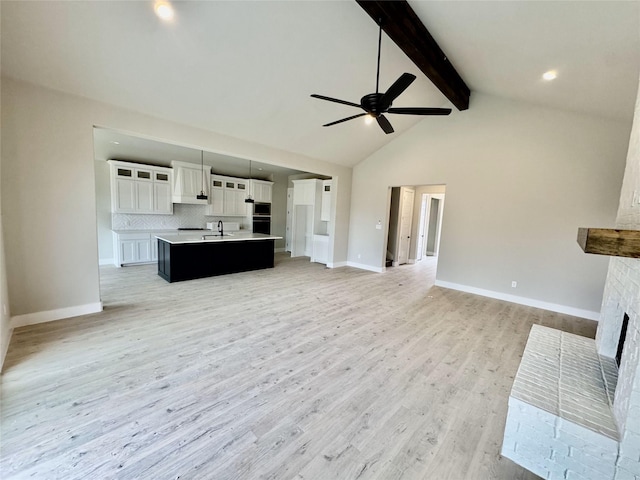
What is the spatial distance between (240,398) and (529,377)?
2.21 m

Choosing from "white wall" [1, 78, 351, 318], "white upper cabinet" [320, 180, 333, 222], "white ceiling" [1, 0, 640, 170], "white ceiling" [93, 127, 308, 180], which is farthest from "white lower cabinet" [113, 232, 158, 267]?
"white upper cabinet" [320, 180, 333, 222]

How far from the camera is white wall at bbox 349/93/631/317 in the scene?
412 centimetres

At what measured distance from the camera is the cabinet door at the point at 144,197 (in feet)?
21.9

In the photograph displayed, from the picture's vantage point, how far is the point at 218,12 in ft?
8.63

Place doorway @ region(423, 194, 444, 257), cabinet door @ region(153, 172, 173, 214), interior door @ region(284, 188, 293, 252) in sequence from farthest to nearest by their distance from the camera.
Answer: doorway @ region(423, 194, 444, 257) < interior door @ region(284, 188, 293, 252) < cabinet door @ region(153, 172, 173, 214)

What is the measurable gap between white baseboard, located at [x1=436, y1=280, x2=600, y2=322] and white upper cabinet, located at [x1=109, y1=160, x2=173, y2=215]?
732 cm

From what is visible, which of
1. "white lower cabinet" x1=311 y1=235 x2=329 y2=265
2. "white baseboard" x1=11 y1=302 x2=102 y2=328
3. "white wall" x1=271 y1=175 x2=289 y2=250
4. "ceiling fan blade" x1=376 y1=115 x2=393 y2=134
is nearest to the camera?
"ceiling fan blade" x1=376 y1=115 x2=393 y2=134

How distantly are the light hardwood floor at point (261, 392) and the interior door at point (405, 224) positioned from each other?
3.85 m

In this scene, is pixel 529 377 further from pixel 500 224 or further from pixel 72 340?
pixel 72 340

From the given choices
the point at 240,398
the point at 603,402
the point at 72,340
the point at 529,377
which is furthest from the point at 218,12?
the point at 603,402

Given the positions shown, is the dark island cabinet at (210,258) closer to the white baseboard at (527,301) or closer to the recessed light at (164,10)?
the recessed light at (164,10)

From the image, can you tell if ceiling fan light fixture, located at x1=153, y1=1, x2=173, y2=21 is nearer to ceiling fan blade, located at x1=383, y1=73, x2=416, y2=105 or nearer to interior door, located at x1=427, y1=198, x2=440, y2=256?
ceiling fan blade, located at x1=383, y1=73, x2=416, y2=105

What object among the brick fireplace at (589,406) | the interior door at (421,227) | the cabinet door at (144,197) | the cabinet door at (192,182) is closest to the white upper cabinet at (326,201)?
the interior door at (421,227)

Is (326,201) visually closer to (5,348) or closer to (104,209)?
(104,209)
